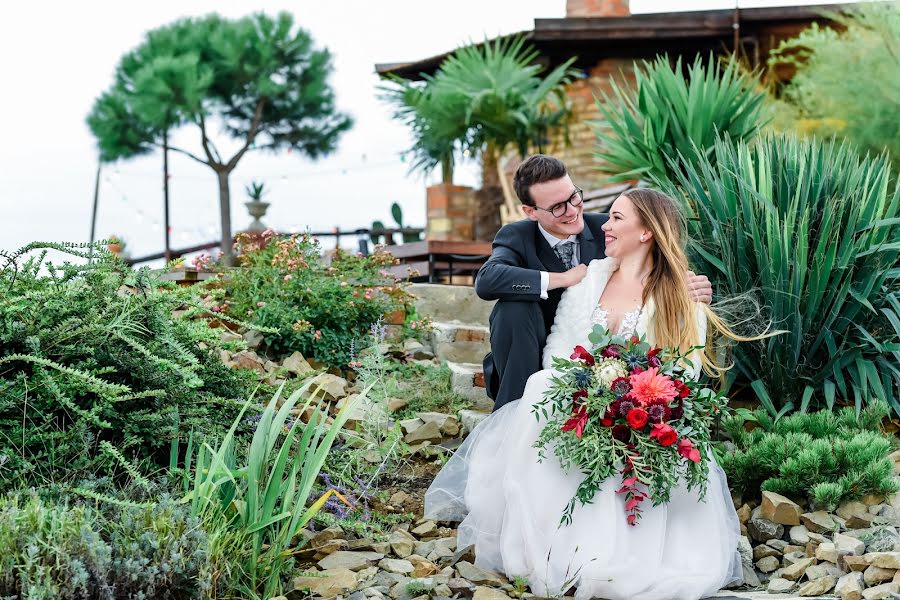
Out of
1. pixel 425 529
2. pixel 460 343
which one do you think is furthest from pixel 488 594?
pixel 460 343

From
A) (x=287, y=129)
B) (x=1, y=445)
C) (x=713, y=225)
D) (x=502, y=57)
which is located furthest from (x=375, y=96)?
(x=1, y=445)

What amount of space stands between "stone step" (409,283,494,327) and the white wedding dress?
12.0 feet

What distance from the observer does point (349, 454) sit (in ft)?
15.3

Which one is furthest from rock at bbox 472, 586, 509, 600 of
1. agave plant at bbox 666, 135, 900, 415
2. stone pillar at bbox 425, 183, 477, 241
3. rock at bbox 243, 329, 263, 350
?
stone pillar at bbox 425, 183, 477, 241

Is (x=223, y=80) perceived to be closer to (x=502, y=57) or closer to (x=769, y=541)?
(x=502, y=57)

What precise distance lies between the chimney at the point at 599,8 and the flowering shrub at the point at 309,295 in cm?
907

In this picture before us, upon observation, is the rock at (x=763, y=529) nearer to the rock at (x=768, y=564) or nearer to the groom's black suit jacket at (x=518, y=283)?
the rock at (x=768, y=564)

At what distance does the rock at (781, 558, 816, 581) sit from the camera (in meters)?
3.76

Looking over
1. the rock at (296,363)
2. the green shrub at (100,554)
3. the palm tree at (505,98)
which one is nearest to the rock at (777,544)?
the green shrub at (100,554)

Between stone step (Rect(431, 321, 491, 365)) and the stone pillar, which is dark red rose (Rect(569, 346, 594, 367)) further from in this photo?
the stone pillar

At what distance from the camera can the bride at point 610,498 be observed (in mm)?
3520

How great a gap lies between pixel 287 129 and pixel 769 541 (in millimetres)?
19677

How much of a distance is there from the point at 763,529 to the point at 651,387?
1.12 meters

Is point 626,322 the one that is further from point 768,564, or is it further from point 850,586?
point 850,586
